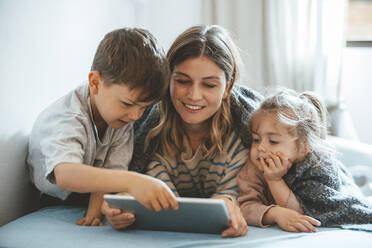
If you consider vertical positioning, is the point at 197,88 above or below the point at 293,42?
below

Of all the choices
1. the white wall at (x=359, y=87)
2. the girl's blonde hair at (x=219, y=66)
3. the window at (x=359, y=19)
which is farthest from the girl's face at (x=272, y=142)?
the window at (x=359, y=19)

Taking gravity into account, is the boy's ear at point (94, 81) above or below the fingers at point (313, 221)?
above

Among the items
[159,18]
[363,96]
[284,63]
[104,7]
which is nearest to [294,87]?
[284,63]

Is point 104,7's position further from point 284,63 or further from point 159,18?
point 284,63

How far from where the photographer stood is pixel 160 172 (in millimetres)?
1339

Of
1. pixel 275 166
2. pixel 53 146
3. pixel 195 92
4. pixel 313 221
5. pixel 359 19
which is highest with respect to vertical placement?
pixel 359 19

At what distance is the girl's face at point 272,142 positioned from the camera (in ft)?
→ 4.20

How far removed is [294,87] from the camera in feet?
8.04

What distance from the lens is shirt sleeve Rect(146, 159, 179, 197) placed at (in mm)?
1323

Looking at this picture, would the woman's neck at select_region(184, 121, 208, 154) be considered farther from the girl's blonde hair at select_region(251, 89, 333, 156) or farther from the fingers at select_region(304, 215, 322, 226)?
the fingers at select_region(304, 215, 322, 226)

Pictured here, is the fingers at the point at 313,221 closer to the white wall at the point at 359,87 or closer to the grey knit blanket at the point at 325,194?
the grey knit blanket at the point at 325,194

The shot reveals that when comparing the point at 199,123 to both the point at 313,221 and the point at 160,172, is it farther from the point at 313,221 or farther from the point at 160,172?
the point at 313,221

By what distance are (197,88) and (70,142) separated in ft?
1.32

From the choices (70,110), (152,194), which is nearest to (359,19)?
(70,110)
